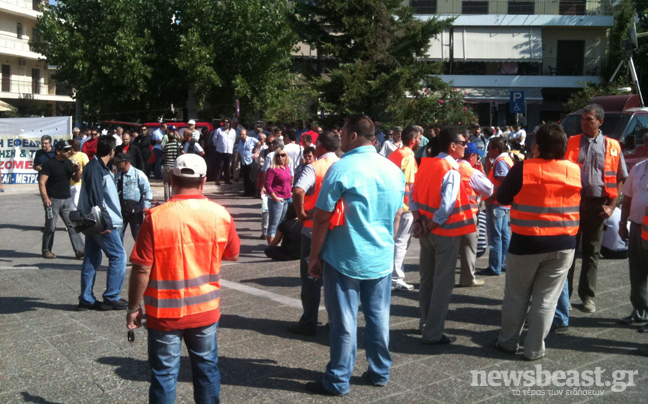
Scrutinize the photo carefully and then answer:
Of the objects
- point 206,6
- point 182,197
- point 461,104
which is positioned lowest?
point 182,197

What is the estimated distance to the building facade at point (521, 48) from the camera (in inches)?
1619

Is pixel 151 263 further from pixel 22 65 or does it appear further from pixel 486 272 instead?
pixel 22 65

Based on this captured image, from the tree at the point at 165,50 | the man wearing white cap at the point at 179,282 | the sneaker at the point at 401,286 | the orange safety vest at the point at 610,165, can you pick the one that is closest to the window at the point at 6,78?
the tree at the point at 165,50

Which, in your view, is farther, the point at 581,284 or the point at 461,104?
the point at 461,104

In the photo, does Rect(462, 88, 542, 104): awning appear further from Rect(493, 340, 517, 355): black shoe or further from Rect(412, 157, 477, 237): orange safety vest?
Rect(493, 340, 517, 355): black shoe

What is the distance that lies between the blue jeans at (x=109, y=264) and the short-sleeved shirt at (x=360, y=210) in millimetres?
3135

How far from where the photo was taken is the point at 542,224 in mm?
5297

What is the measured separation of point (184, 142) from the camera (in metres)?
18.1

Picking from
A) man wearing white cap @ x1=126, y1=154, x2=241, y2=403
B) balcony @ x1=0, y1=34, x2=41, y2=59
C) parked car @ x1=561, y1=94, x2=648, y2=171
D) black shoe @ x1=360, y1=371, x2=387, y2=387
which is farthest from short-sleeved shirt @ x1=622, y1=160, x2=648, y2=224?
balcony @ x1=0, y1=34, x2=41, y2=59

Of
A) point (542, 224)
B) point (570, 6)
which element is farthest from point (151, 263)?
point (570, 6)

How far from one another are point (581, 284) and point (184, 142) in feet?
43.2

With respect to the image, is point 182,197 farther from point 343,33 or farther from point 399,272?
point 343,33

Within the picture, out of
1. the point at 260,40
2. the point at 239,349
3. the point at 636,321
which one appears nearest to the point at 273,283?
the point at 239,349

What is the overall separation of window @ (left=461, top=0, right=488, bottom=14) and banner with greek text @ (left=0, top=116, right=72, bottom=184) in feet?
94.2
